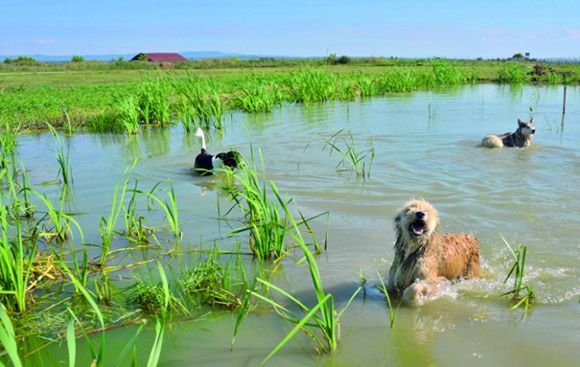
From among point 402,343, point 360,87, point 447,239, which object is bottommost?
point 402,343

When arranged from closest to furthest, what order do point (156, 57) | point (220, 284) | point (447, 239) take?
point (220, 284) → point (447, 239) → point (156, 57)

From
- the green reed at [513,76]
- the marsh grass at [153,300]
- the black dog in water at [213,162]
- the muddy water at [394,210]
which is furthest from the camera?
the green reed at [513,76]

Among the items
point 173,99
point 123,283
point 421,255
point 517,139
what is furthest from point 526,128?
point 173,99

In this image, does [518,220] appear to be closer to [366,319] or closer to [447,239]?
[447,239]

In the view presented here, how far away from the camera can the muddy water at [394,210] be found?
3.55 m

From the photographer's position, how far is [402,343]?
11.8 ft

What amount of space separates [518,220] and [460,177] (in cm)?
211

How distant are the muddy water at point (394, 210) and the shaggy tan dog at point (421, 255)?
0.48ft

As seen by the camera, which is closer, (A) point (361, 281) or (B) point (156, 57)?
(A) point (361, 281)

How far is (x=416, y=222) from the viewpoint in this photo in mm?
4105

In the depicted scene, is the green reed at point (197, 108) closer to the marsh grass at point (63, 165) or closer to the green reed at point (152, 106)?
the green reed at point (152, 106)

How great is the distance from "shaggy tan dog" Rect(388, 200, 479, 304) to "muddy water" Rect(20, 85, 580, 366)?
15cm

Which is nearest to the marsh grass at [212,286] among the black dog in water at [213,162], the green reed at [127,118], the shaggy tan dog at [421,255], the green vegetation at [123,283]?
the green vegetation at [123,283]

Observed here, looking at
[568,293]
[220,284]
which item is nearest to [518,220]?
[568,293]
